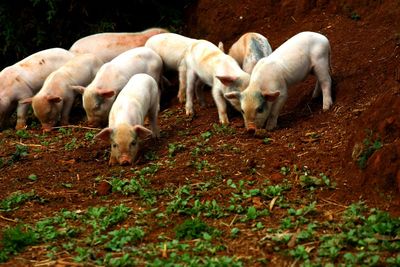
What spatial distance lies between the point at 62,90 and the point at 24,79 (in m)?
0.90

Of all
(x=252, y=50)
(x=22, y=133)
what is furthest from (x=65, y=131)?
(x=252, y=50)

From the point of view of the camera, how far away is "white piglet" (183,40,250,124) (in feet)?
32.7

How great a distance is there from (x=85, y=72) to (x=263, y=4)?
320 centimetres

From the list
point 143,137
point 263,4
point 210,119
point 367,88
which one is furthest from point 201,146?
point 263,4

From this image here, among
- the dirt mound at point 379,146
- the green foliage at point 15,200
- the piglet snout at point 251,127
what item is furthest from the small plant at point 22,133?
the dirt mound at point 379,146

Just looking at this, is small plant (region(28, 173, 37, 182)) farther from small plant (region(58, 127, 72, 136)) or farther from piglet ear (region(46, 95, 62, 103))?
piglet ear (region(46, 95, 62, 103))

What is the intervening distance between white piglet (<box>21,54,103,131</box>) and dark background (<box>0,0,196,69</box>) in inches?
60.6

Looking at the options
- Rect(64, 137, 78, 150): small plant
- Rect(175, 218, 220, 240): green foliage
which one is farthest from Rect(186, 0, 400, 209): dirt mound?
Rect(64, 137, 78, 150): small plant

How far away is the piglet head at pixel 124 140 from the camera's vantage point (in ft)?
29.1

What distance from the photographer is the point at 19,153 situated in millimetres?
9602

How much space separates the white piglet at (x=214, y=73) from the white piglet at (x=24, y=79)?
2.19 meters

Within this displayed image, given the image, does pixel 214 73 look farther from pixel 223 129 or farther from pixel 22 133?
pixel 22 133

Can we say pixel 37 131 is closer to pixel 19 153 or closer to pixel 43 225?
pixel 19 153

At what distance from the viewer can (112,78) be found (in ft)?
35.6
